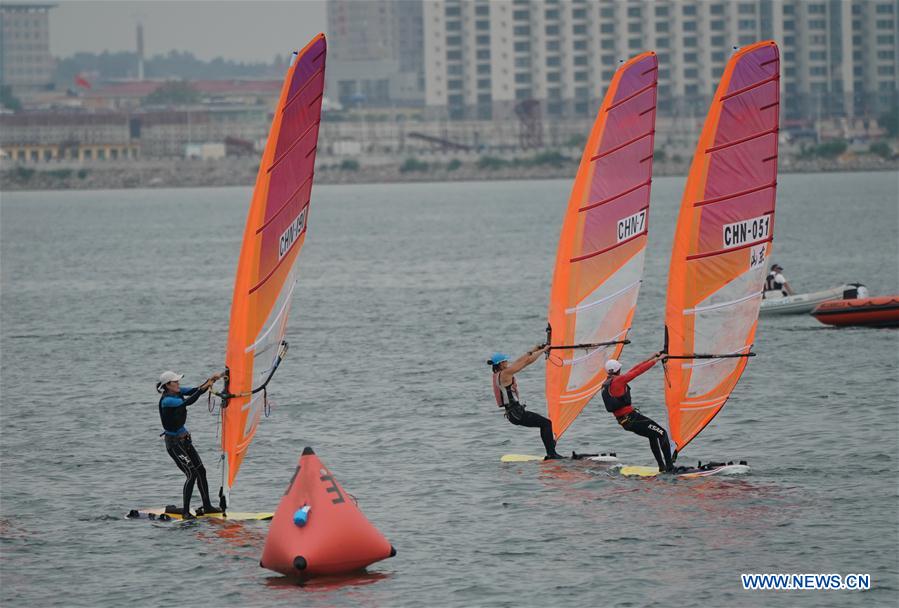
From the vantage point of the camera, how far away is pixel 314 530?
16250 mm

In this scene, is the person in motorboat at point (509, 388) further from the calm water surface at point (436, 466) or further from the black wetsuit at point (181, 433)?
the black wetsuit at point (181, 433)

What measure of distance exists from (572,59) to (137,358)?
154 meters

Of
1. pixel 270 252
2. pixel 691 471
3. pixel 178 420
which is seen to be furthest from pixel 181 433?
pixel 691 471

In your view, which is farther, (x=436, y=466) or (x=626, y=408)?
(x=436, y=466)

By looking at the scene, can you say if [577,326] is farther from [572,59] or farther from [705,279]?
[572,59]

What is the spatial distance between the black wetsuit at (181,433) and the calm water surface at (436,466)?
716 mm

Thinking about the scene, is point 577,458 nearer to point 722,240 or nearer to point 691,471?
point 691,471

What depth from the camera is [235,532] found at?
733 inches

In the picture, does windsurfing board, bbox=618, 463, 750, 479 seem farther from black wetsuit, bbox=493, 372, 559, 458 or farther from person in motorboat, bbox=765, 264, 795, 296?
person in motorboat, bbox=765, 264, 795, 296

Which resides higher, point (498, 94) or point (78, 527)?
point (498, 94)

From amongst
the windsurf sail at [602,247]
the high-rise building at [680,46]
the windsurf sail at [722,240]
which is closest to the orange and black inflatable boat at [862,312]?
the windsurf sail at [602,247]

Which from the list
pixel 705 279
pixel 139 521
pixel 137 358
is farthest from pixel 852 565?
pixel 137 358

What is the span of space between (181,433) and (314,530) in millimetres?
2887

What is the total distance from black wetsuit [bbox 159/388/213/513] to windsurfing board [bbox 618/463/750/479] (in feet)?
19.0
